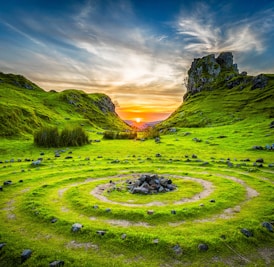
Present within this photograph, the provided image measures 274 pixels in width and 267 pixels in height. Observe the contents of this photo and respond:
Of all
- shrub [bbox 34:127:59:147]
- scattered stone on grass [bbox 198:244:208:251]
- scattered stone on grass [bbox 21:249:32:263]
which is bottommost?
scattered stone on grass [bbox 21:249:32:263]

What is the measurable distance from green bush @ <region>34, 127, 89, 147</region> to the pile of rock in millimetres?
35018

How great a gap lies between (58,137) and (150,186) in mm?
37687

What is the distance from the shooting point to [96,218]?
13828mm

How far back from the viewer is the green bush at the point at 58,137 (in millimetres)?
50906

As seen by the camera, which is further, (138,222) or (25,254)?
(138,222)

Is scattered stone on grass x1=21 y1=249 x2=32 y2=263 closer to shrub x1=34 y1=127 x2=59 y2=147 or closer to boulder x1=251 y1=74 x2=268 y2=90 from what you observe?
shrub x1=34 y1=127 x2=59 y2=147

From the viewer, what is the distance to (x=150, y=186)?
19609 mm

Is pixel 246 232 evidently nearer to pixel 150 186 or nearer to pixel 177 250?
pixel 177 250

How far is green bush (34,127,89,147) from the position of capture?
50.9 metres

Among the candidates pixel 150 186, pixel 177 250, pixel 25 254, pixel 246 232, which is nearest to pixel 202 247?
pixel 177 250

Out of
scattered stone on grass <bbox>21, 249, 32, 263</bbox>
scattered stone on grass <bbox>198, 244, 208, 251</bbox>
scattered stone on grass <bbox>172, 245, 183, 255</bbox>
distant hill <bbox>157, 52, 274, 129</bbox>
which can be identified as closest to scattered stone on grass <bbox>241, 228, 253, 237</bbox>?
scattered stone on grass <bbox>198, 244, 208, 251</bbox>

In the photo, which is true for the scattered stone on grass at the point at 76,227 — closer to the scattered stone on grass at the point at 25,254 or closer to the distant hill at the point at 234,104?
the scattered stone on grass at the point at 25,254

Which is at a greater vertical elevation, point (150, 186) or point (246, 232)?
point (150, 186)

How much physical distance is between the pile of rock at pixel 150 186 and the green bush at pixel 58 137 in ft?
115
